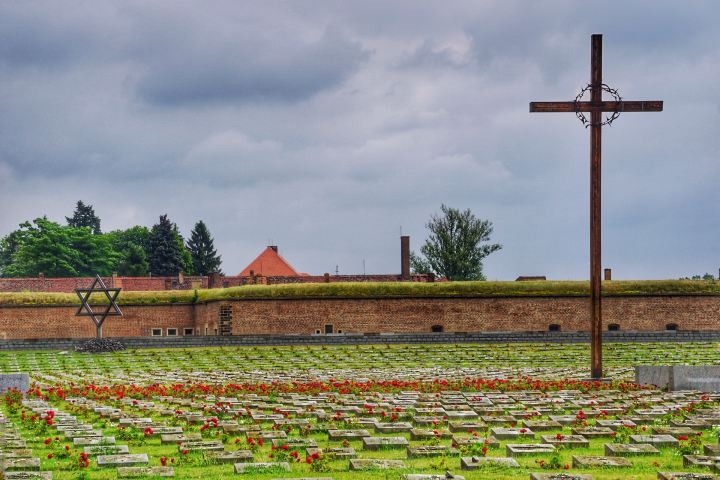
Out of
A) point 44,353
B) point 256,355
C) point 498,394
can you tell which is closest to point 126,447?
point 498,394

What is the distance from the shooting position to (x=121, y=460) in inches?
437

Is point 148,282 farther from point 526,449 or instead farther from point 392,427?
point 526,449

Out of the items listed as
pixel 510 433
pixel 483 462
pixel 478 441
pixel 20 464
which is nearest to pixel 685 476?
pixel 483 462

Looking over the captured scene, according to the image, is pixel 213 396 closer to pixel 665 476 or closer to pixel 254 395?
pixel 254 395

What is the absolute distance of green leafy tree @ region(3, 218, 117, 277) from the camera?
7962 centimetres

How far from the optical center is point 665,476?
31.1 feet

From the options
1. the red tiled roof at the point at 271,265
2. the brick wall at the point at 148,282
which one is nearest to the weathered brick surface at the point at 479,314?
the brick wall at the point at 148,282

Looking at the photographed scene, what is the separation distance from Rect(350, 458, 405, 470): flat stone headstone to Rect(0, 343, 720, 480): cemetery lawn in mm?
64

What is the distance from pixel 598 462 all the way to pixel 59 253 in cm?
7441

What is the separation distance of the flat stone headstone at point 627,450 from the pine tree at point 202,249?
83.2 m

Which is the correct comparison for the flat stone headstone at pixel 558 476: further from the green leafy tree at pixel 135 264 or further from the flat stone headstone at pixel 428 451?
the green leafy tree at pixel 135 264

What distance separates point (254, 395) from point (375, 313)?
24980 millimetres

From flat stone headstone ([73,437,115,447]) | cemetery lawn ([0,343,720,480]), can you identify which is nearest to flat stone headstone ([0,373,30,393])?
cemetery lawn ([0,343,720,480])

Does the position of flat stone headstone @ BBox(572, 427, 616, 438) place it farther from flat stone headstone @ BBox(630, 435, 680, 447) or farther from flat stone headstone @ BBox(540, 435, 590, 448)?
flat stone headstone @ BBox(630, 435, 680, 447)
